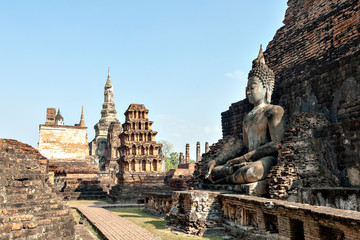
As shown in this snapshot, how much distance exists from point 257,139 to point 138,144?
1351cm

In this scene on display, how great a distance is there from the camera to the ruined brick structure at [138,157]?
2047 centimetres

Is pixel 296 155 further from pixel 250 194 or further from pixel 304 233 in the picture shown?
pixel 304 233

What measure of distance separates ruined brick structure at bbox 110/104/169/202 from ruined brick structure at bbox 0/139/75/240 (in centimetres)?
1251

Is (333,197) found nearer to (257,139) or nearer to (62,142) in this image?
(257,139)

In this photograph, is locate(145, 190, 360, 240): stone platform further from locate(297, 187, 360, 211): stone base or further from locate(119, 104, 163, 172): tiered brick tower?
locate(119, 104, 163, 172): tiered brick tower

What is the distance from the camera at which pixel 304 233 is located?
470 centimetres

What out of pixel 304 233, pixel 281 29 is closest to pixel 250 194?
pixel 304 233

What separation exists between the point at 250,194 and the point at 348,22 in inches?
208

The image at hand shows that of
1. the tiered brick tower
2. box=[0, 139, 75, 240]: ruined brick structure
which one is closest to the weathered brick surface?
box=[0, 139, 75, 240]: ruined brick structure

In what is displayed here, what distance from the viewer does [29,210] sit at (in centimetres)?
635

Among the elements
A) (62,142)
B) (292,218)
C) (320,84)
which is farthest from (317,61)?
(62,142)

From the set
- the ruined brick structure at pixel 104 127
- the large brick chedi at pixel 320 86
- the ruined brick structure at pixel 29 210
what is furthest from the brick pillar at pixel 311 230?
the ruined brick structure at pixel 104 127

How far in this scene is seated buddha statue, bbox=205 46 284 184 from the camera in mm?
7836

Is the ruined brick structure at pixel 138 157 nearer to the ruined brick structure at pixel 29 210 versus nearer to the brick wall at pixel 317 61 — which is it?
the brick wall at pixel 317 61
